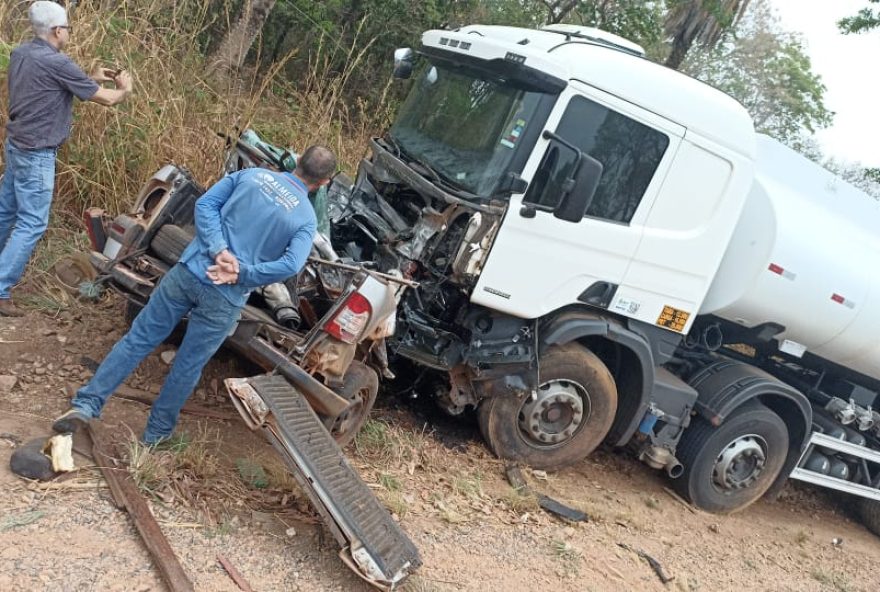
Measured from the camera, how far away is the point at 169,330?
12.6 feet

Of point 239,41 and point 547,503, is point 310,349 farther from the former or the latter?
point 239,41

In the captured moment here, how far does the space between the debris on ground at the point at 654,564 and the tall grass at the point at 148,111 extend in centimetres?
402

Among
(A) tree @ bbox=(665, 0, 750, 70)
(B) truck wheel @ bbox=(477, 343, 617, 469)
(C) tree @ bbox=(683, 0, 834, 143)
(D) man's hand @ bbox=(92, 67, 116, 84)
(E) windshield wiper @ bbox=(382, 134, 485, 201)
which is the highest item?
(C) tree @ bbox=(683, 0, 834, 143)

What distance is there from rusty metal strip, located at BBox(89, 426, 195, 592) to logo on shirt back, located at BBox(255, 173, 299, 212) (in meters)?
1.43

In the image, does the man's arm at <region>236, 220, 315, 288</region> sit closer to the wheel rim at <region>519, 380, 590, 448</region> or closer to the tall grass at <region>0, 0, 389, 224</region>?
the wheel rim at <region>519, 380, 590, 448</region>

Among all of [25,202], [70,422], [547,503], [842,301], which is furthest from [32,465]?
[842,301]

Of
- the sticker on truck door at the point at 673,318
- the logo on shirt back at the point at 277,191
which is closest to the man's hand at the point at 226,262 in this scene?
the logo on shirt back at the point at 277,191

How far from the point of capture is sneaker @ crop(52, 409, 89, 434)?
12.0ft

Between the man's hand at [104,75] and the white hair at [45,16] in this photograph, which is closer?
the white hair at [45,16]

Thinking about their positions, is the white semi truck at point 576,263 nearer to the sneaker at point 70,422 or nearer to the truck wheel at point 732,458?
the truck wheel at point 732,458

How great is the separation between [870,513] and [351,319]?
5607 mm

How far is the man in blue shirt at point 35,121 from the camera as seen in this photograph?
15.5 ft

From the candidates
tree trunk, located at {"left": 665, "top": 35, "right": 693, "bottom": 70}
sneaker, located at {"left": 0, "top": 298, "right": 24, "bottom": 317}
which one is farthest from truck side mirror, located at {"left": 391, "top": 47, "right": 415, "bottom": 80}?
tree trunk, located at {"left": 665, "top": 35, "right": 693, "bottom": 70}

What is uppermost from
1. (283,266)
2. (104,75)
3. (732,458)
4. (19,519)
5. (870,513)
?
(104,75)
